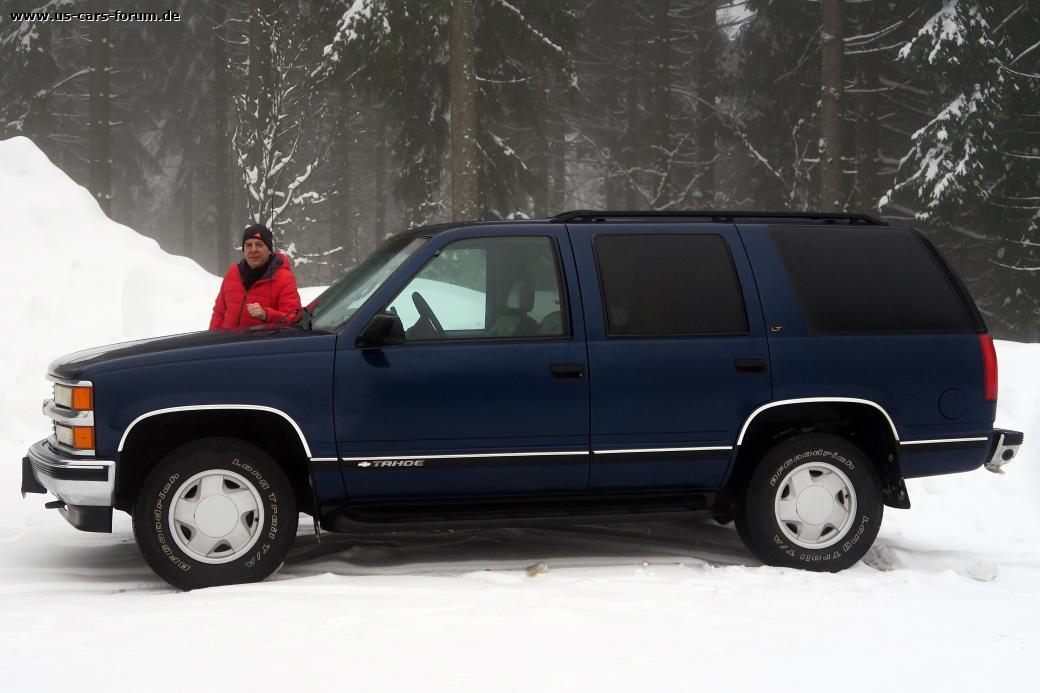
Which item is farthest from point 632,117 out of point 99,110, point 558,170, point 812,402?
point 812,402

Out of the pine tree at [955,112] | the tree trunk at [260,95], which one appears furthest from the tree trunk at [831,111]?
the tree trunk at [260,95]

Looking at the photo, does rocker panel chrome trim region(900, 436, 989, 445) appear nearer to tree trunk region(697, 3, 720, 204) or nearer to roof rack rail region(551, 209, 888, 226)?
roof rack rail region(551, 209, 888, 226)

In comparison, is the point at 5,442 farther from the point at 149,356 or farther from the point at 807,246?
the point at 807,246

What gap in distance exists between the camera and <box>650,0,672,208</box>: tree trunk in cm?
3169

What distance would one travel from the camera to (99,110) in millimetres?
27109

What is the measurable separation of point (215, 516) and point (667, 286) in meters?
2.75

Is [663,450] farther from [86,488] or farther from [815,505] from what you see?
[86,488]

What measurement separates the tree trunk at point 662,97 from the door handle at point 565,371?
85.4 ft

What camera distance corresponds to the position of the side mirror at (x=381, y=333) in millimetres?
5520

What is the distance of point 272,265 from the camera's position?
7207mm

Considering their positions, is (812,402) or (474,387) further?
(812,402)

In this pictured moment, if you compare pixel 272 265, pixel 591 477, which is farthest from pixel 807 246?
pixel 272 265

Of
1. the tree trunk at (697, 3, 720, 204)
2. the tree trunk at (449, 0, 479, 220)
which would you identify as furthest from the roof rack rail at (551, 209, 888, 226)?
the tree trunk at (697, 3, 720, 204)

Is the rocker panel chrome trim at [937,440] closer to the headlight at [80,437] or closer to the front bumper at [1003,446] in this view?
the front bumper at [1003,446]
